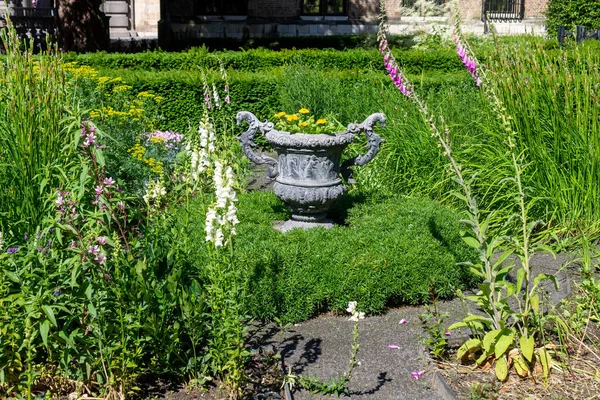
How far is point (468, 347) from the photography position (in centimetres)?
441

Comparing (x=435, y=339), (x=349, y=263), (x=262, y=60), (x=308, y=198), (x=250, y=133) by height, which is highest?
(x=262, y=60)

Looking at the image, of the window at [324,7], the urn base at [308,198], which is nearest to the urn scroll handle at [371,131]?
the urn base at [308,198]

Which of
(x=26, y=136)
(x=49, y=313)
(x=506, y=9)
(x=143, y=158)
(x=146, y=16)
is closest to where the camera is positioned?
(x=49, y=313)

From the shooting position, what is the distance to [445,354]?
462cm

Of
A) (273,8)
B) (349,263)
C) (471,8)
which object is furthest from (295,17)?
(349,263)

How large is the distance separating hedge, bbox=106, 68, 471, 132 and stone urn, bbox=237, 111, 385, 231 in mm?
3834

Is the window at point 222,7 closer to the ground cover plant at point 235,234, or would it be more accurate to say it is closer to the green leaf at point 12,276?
the ground cover plant at point 235,234

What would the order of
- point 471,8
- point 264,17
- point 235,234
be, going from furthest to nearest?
point 471,8
point 264,17
point 235,234

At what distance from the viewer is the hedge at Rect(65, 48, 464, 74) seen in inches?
521

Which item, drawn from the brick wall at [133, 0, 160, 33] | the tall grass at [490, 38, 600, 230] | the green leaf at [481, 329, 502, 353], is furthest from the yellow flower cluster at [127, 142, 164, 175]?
the brick wall at [133, 0, 160, 33]

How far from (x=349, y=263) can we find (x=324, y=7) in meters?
23.1

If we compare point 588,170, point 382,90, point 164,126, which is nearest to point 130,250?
point 588,170

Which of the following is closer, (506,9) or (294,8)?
(294,8)

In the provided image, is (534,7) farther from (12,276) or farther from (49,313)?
(49,313)
